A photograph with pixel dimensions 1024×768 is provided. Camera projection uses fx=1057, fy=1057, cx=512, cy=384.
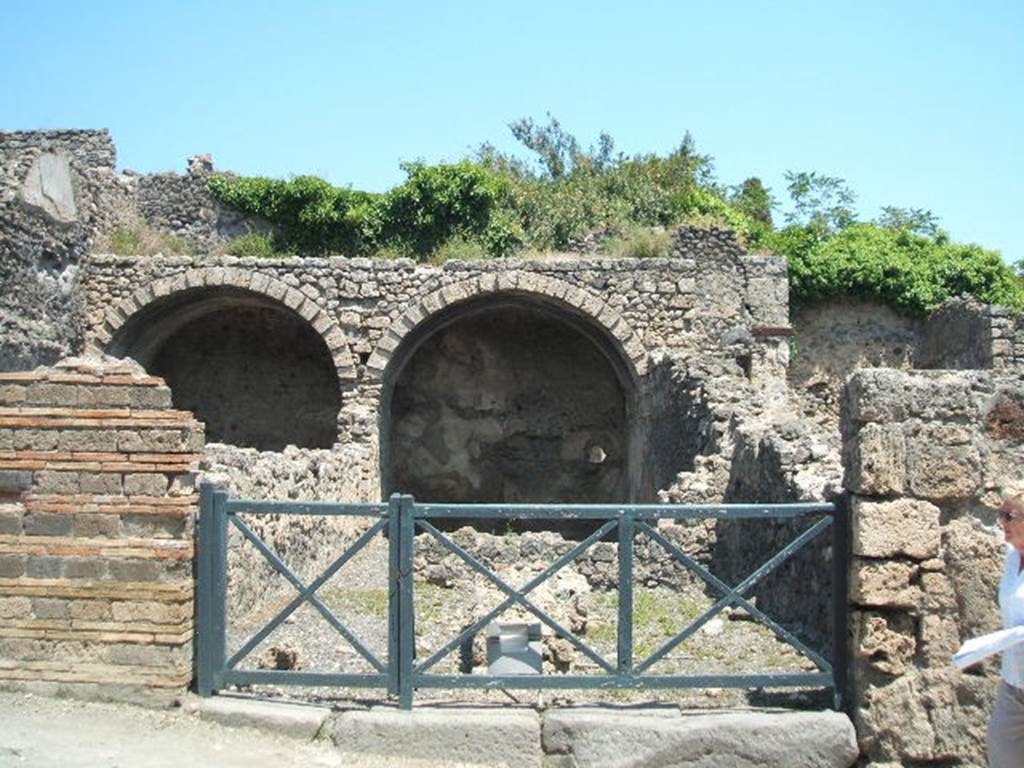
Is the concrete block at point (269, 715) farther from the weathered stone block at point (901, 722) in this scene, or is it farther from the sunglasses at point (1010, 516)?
the sunglasses at point (1010, 516)

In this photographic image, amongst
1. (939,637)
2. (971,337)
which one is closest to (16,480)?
(939,637)

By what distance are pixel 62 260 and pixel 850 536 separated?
41.6ft

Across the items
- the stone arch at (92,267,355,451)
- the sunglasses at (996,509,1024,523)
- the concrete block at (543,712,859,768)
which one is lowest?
the concrete block at (543,712,859,768)

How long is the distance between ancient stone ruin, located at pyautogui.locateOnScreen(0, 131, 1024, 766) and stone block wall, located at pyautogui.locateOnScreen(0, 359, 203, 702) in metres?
0.01

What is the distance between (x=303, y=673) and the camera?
16.8 feet

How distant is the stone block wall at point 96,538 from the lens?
519cm

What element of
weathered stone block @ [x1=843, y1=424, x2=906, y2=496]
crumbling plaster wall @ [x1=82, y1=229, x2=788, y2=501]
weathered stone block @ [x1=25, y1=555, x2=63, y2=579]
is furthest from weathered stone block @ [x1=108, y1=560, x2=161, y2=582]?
crumbling plaster wall @ [x1=82, y1=229, x2=788, y2=501]

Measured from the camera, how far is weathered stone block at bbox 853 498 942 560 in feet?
16.2

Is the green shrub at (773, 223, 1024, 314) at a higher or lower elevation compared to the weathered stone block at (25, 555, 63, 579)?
higher

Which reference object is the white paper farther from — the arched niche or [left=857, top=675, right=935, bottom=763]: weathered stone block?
the arched niche

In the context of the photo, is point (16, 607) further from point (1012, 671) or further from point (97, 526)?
point (1012, 671)

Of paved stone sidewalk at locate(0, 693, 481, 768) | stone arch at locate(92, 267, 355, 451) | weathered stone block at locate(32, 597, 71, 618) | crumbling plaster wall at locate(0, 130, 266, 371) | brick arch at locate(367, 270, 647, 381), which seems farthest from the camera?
stone arch at locate(92, 267, 355, 451)

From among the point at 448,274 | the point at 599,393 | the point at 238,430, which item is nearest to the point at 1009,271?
the point at 599,393

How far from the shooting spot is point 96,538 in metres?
5.24
